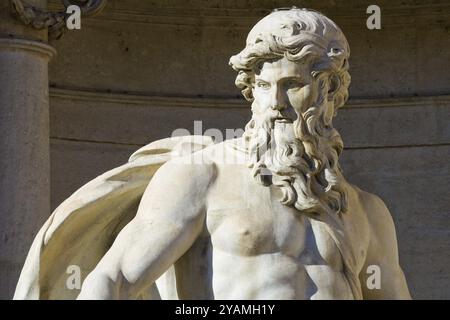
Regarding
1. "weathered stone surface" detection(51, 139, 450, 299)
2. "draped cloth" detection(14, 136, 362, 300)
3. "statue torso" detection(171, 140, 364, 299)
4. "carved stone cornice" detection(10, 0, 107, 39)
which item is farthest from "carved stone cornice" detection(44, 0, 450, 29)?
"statue torso" detection(171, 140, 364, 299)

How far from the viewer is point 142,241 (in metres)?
9.70

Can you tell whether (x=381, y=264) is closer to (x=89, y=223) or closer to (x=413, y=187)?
(x=89, y=223)

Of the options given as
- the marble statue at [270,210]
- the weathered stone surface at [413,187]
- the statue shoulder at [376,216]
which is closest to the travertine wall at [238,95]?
the weathered stone surface at [413,187]

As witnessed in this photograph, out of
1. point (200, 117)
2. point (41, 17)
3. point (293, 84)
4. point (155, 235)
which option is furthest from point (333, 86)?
point (200, 117)

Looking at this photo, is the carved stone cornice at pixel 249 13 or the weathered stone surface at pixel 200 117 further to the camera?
the carved stone cornice at pixel 249 13

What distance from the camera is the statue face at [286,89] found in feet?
32.1

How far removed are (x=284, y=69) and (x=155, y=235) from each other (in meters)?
0.91

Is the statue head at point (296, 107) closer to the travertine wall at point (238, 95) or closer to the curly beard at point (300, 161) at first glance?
the curly beard at point (300, 161)

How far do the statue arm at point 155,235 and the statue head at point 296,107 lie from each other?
30 cm

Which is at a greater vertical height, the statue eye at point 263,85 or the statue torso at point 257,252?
the statue eye at point 263,85

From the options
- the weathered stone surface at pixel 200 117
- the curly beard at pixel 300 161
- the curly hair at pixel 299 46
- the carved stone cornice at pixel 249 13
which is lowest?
the curly beard at pixel 300 161

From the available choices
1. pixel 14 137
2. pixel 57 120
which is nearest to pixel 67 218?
pixel 14 137

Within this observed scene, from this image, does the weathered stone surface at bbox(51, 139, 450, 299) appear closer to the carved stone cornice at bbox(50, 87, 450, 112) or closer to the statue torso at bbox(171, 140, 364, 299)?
the carved stone cornice at bbox(50, 87, 450, 112)
